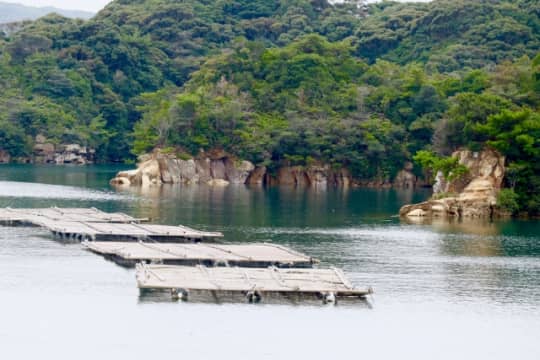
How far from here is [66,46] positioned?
151250mm

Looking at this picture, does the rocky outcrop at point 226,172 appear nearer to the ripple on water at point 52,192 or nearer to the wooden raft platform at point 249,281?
Answer: the ripple on water at point 52,192

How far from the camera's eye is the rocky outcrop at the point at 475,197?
73812 millimetres

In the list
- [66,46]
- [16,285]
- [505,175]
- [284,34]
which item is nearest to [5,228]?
[16,285]

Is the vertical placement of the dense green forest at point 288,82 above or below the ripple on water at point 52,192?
above

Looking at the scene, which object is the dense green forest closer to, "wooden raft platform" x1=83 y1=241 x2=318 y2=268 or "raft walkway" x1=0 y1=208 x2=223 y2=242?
"raft walkway" x1=0 y1=208 x2=223 y2=242

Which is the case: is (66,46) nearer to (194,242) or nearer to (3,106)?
(3,106)

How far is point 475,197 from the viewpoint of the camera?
74.1m

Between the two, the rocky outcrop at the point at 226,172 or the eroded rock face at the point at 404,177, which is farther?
the eroded rock face at the point at 404,177

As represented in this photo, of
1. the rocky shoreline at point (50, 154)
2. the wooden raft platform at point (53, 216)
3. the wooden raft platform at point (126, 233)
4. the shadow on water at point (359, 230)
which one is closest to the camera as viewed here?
the shadow on water at point (359, 230)

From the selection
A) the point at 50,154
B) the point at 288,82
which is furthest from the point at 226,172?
the point at 50,154

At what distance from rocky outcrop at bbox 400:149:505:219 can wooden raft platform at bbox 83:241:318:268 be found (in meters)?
21.9

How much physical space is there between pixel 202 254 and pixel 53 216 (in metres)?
17.0

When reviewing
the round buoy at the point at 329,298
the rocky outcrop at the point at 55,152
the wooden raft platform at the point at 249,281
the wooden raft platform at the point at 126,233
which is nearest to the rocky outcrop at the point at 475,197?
the wooden raft platform at the point at 126,233

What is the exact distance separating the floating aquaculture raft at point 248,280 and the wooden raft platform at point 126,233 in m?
11.5
